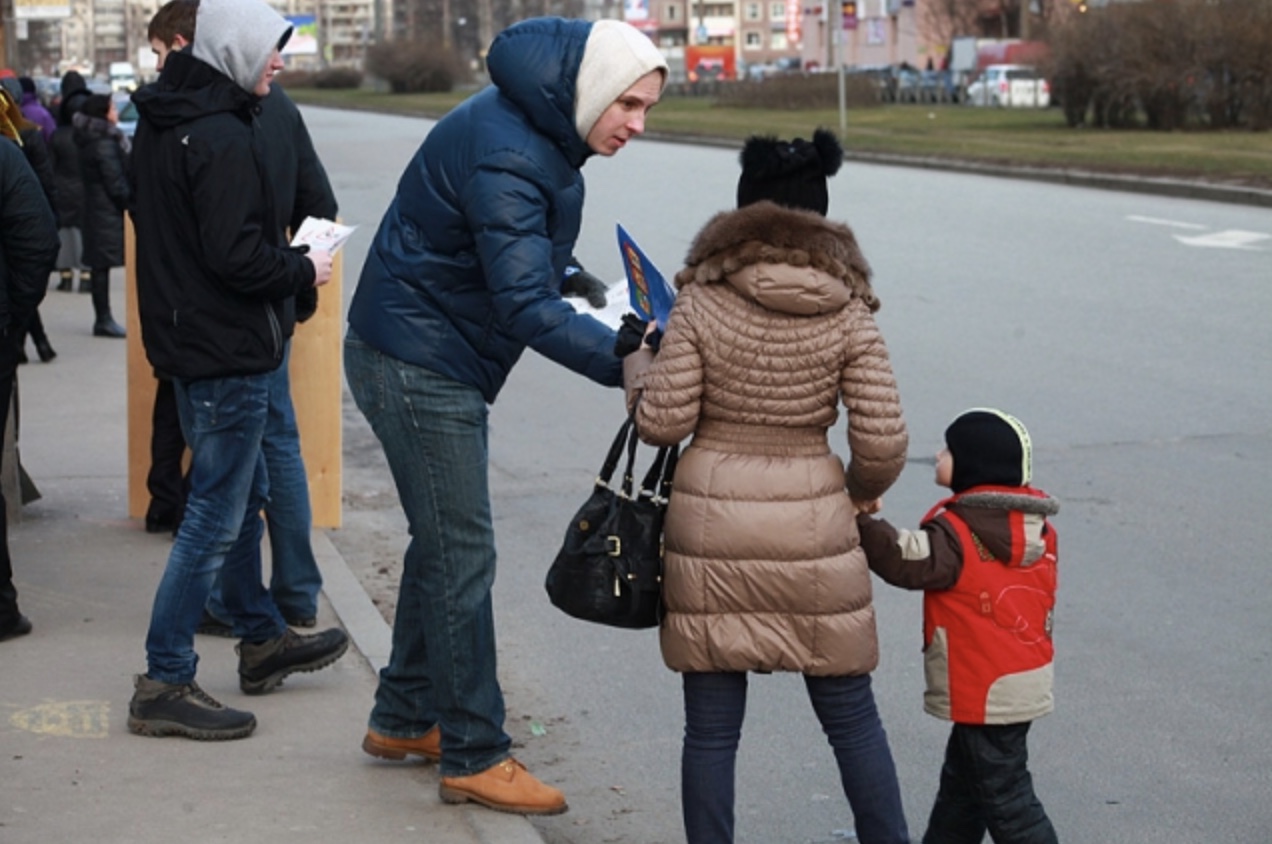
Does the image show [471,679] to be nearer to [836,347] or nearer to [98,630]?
[836,347]

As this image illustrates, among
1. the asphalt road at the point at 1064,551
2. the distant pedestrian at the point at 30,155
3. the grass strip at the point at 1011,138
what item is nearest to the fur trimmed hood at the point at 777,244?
the asphalt road at the point at 1064,551

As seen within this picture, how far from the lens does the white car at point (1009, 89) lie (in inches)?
2273

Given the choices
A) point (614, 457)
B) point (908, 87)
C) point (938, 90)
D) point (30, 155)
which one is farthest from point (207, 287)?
point (908, 87)

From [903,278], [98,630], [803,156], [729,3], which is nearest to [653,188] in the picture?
[903,278]

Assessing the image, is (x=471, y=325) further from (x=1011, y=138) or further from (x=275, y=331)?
(x=1011, y=138)

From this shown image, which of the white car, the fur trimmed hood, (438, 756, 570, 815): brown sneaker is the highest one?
the white car

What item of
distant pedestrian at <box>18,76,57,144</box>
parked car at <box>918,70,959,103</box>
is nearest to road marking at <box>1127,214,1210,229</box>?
distant pedestrian at <box>18,76,57,144</box>

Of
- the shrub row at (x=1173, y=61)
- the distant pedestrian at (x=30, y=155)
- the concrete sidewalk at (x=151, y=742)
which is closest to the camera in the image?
the concrete sidewalk at (x=151, y=742)

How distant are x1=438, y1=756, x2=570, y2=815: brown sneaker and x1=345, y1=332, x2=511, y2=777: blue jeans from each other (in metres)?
0.02

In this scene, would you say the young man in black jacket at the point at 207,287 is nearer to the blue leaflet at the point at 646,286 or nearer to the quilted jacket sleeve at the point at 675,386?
the blue leaflet at the point at 646,286

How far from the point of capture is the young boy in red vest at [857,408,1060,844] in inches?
159

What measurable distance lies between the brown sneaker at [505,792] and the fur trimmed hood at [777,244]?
135cm

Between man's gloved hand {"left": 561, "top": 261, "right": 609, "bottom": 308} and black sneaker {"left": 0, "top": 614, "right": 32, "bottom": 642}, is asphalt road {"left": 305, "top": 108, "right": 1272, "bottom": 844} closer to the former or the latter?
man's gloved hand {"left": 561, "top": 261, "right": 609, "bottom": 308}

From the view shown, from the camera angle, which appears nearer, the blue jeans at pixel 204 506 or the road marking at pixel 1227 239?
the blue jeans at pixel 204 506
